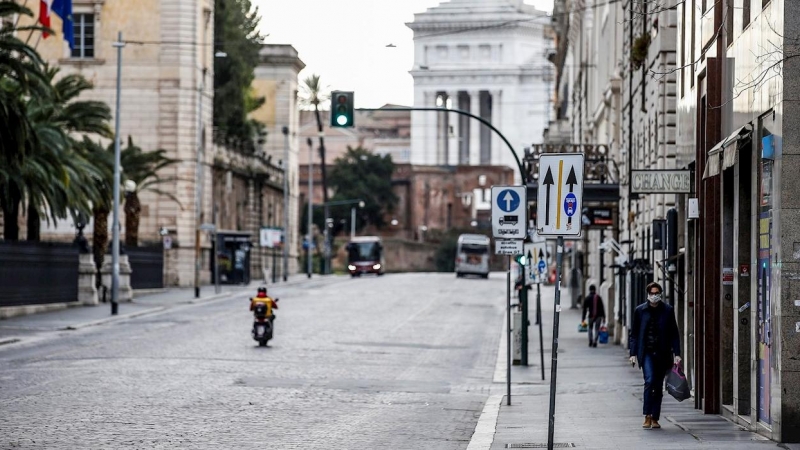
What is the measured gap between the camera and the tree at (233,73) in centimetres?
9438

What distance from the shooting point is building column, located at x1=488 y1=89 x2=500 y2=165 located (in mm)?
178375

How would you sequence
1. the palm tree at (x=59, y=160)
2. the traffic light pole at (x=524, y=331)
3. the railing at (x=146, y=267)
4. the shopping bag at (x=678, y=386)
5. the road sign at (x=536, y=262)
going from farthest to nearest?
the railing at (x=146, y=267) < the palm tree at (x=59, y=160) < the road sign at (x=536, y=262) < the traffic light pole at (x=524, y=331) < the shopping bag at (x=678, y=386)

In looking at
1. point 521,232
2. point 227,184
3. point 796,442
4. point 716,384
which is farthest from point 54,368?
point 227,184

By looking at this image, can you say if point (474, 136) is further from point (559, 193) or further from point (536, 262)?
point (559, 193)

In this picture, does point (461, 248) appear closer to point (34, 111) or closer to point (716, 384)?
point (34, 111)

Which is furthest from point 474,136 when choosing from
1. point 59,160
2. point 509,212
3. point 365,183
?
point 509,212

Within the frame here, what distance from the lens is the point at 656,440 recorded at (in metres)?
16.4

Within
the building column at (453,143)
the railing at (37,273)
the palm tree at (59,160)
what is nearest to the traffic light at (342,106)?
the palm tree at (59,160)

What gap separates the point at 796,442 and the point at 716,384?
436 cm

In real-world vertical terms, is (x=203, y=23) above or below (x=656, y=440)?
above

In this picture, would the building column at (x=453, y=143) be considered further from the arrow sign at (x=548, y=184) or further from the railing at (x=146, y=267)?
the arrow sign at (x=548, y=184)

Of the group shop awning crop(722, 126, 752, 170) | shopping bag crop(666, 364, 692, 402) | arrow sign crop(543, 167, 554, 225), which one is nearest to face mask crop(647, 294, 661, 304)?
shopping bag crop(666, 364, 692, 402)

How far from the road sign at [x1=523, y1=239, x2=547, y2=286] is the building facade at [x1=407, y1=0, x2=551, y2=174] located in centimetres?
14488

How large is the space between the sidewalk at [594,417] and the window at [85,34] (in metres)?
52.5
